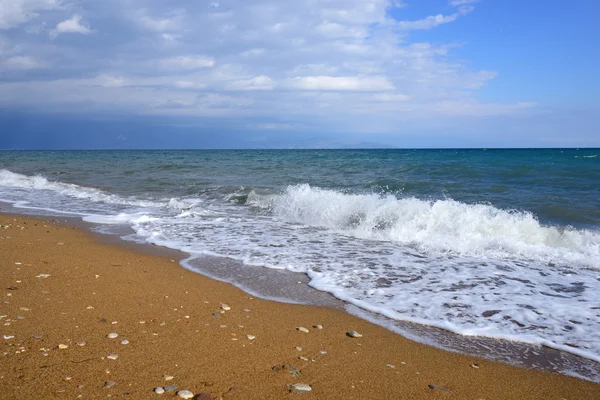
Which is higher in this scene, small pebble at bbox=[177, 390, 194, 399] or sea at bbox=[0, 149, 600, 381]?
small pebble at bbox=[177, 390, 194, 399]

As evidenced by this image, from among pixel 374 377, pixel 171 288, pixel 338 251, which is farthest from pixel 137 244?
pixel 374 377

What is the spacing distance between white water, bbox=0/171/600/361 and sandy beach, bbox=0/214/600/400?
836mm

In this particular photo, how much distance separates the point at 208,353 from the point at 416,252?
5.11m

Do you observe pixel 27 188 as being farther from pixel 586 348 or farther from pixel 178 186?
pixel 586 348

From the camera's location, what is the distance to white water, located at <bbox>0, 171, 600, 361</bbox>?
15.1ft

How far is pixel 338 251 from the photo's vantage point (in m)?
7.61

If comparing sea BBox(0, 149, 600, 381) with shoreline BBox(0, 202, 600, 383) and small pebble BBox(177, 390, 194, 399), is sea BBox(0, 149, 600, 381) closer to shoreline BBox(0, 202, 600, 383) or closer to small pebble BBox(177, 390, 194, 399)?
shoreline BBox(0, 202, 600, 383)

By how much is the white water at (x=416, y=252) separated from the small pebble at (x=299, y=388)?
1.83 m

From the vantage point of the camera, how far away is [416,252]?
7.65 m

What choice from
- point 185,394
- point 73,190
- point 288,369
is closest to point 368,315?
point 288,369

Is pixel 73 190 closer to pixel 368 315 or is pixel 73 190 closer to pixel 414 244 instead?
pixel 414 244

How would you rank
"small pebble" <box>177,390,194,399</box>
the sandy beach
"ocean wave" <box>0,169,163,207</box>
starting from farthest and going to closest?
1. "ocean wave" <box>0,169,163,207</box>
2. the sandy beach
3. "small pebble" <box>177,390,194,399</box>

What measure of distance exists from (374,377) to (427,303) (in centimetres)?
200

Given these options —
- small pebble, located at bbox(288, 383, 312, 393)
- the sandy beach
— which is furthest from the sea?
small pebble, located at bbox(288, 383, 312, 393)
